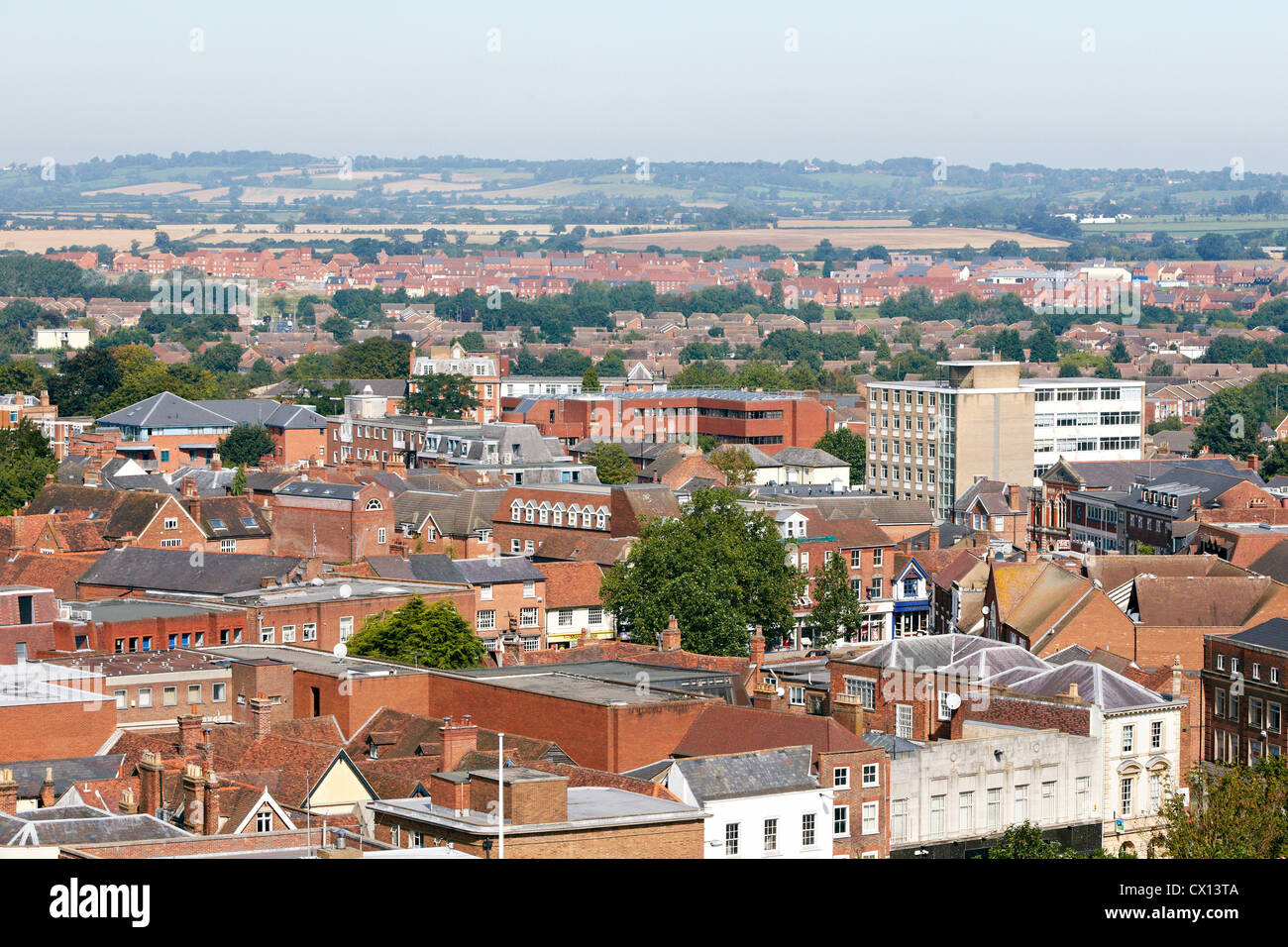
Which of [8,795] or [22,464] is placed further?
[22,464]

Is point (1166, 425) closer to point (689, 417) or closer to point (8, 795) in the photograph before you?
point (689, 417)

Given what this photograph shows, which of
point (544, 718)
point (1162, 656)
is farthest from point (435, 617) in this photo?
point (1162, 656)

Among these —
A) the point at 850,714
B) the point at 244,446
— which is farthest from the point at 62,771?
the point at 244,446

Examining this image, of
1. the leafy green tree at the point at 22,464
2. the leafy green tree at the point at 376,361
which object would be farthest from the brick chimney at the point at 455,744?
the leafy green tree at the point at 376,361

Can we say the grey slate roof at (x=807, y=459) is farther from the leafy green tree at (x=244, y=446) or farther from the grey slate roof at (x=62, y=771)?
the grey slate roof at (x=62, y=771)

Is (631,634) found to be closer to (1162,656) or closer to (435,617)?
(435,617)
